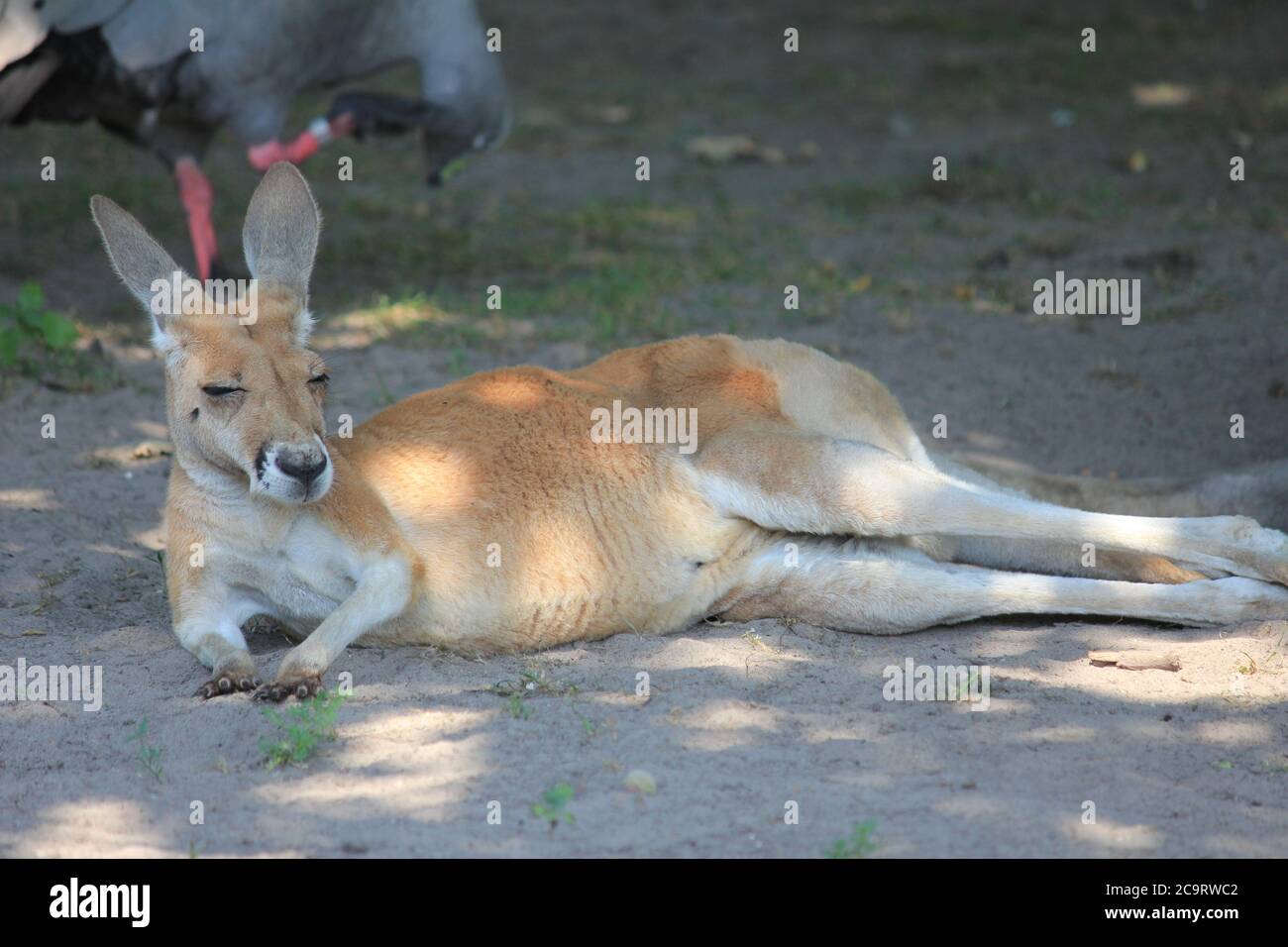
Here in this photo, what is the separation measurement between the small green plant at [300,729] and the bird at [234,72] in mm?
3987

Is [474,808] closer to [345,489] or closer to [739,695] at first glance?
[739,695]

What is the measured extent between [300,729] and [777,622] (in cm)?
142

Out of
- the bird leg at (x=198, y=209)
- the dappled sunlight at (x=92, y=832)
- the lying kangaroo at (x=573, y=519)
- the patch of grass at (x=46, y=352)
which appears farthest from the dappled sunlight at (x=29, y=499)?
the bird leg at (x=198, y=209)

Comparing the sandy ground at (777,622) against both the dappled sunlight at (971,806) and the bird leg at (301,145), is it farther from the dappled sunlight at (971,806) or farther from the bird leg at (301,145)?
the bird leg at (301,145)

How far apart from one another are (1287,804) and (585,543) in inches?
71.7

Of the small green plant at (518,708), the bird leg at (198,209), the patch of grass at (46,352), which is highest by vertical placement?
the bird leg at (198,209)

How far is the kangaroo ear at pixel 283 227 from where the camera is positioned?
3.99 metres

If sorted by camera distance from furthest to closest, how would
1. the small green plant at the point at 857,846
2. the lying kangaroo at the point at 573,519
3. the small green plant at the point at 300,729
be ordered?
the lying kangaroo at the point at 573,519 < the small green plant at the point at 300,729 < the small green plant at the point at 857,846

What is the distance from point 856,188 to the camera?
905 centimetres

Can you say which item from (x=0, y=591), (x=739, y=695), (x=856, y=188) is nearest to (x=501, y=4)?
(x=856, y=188)

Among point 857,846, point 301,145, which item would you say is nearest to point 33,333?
point 301,145

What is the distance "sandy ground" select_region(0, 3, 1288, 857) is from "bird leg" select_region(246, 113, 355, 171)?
660 mm

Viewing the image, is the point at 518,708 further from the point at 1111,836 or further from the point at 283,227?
the point at 283,227

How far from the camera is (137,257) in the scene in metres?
3.84
